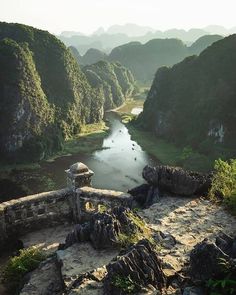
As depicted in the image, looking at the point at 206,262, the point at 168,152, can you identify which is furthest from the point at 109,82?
the point at 206,262

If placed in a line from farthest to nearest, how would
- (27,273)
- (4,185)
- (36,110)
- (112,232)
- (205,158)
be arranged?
(36,110)
(205,158)
(4,185)
(27,273)
(112,232)

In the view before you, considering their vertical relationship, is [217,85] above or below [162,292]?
below

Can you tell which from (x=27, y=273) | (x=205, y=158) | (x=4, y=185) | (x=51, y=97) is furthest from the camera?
(x=51, y=97)

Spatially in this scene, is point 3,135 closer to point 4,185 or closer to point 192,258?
point 4,185

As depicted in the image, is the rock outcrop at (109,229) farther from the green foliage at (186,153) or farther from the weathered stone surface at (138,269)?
the green foliage at (186,153)

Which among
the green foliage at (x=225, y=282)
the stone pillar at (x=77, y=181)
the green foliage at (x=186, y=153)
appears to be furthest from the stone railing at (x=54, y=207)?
the green foliage at (x=186, y=153)

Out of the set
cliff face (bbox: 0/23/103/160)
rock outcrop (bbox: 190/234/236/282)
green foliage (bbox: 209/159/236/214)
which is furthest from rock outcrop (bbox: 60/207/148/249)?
cliff face (bbox: 0/23/103/160)

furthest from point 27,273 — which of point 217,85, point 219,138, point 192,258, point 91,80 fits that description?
point 91,80
